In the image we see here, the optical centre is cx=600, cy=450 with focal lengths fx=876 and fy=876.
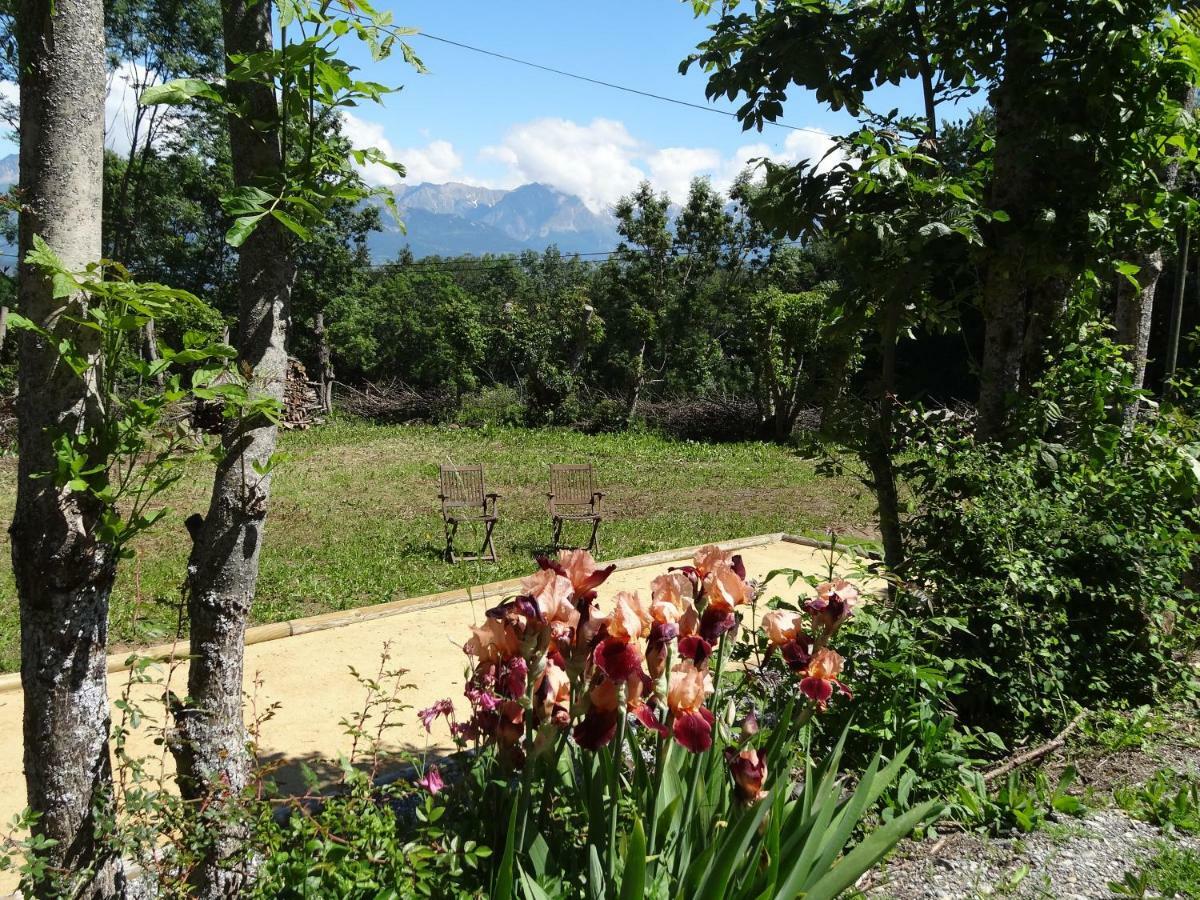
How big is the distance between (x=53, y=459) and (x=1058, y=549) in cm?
363

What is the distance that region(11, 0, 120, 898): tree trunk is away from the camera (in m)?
1.96

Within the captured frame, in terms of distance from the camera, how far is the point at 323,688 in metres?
5.10

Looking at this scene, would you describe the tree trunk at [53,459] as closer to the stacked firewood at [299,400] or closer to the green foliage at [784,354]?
the stacked firewood at [299,400]

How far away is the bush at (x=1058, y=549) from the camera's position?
360cm

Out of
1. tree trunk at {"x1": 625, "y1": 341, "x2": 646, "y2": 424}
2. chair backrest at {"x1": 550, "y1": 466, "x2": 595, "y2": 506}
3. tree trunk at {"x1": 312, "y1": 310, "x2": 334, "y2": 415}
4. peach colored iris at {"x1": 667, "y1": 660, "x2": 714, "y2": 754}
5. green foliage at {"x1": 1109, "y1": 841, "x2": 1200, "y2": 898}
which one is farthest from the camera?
tree trunk at {"x1": 312, "y1": 310, "x2": 334, "y2": 415}

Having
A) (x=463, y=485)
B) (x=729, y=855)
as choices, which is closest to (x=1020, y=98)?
(x=729, y=855)

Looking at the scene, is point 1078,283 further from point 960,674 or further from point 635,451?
point 635,451

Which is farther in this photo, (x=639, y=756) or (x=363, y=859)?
(x=639, y=756)

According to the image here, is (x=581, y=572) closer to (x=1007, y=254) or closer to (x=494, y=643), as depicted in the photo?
(x=494, y=643)

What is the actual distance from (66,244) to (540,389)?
56.6 ft

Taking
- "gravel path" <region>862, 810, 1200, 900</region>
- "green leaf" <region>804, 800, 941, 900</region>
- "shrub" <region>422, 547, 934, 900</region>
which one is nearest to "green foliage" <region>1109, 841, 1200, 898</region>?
"gravel path" <region>862, 810, 1200, 900</region>

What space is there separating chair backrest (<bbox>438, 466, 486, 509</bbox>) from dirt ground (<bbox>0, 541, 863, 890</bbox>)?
2.29m

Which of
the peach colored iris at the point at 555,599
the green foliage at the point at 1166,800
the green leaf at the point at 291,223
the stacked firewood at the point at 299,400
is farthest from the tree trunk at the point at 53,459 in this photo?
the stacked firewood at the point at 299,400

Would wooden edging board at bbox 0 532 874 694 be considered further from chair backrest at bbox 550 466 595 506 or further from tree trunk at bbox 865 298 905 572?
chair backrest at bbox 550 466 595 506
